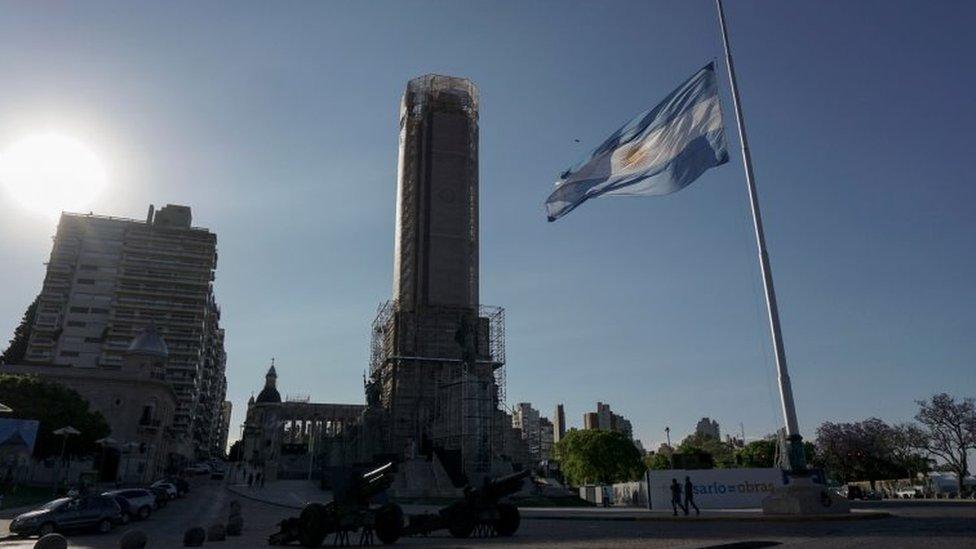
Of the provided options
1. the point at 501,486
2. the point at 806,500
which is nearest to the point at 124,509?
the point at 501,486

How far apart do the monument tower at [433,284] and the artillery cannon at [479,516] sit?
155 ft

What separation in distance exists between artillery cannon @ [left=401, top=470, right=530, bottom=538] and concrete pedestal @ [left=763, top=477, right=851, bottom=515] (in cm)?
848

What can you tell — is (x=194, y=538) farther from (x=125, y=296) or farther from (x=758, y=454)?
(x=125, y=296)

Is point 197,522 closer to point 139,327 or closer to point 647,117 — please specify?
point 647,117

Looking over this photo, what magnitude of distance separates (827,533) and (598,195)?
1236 cm

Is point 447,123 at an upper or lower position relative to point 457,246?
upper

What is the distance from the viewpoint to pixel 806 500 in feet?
69.7

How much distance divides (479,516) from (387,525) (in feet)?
9.82

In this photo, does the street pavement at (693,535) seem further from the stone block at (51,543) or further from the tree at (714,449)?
the tree at (714,449)

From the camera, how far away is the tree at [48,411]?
51.8 m

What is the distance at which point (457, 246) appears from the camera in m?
84.8

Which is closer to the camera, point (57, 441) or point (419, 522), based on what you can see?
point (419, 522)

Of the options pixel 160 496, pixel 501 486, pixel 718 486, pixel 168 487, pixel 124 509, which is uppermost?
pixel 168 487

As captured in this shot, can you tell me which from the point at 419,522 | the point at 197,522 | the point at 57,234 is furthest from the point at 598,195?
the point at 57,234
